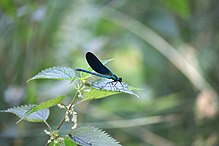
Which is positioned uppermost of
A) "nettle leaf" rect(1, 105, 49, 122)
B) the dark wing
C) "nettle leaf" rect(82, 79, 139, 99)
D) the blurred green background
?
the blurred green background

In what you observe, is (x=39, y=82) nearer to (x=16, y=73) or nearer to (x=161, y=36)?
(x=16, y=73)

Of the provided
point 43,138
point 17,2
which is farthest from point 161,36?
point 43,138

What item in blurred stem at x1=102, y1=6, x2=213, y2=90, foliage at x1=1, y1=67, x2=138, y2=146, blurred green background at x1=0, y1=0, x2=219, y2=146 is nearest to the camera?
foliage at x1=1, y1=67, x2=138, y2=146

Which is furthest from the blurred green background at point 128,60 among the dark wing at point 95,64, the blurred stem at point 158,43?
the dark wing at point 95,64

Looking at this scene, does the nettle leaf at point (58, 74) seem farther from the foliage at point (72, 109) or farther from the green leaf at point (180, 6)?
the green leaf at point (180, 6)

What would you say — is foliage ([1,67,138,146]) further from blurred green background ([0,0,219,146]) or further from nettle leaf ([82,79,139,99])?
blurred green background ([0,0,219,146])

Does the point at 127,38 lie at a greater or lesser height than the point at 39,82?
greater

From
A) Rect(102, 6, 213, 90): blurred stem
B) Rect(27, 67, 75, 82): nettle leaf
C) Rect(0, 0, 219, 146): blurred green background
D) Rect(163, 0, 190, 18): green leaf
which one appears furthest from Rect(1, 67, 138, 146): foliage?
Rect(102, 6, 213, 90): blurred stem
